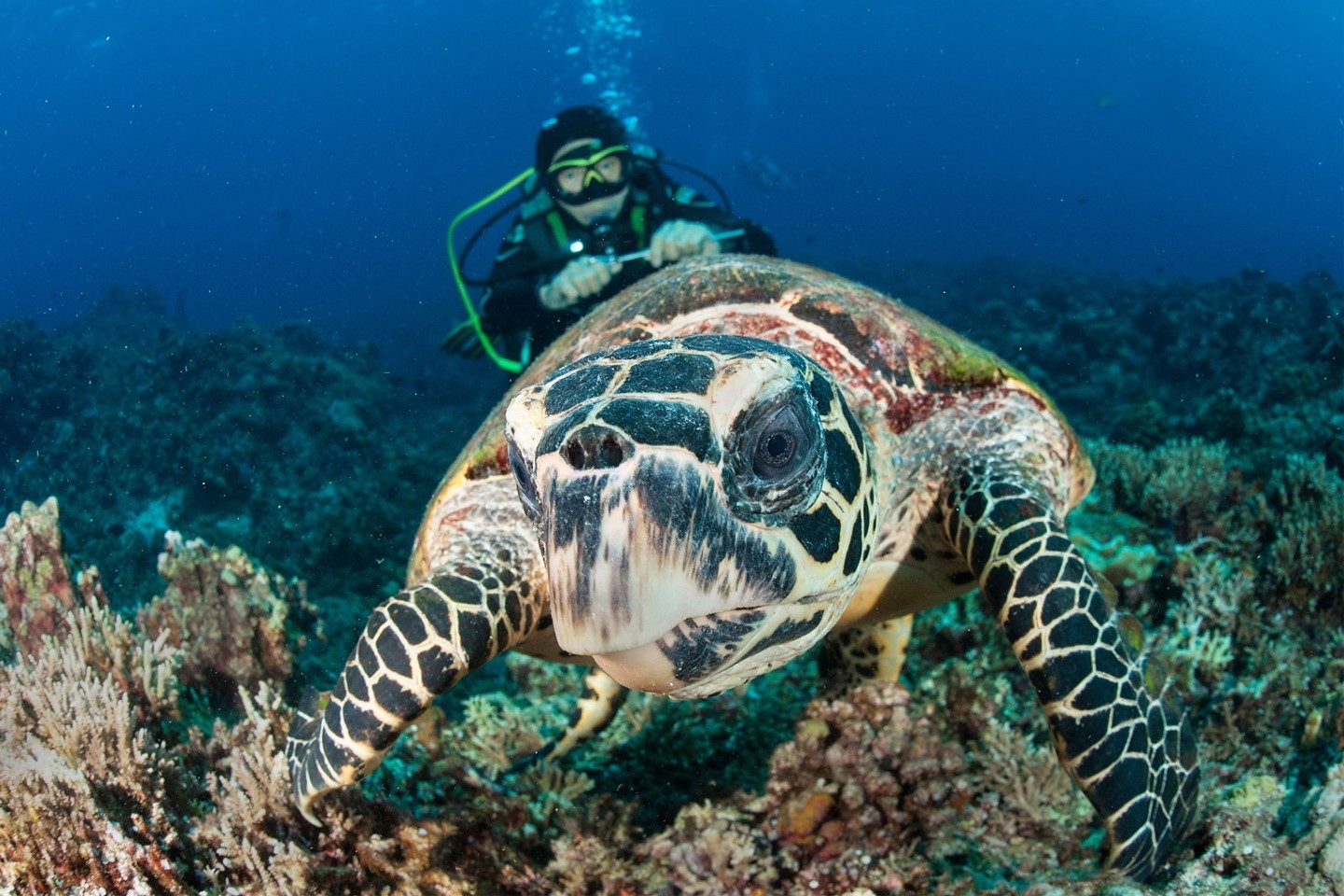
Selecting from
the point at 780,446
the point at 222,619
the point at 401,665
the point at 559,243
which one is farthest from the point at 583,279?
the point at 780,446

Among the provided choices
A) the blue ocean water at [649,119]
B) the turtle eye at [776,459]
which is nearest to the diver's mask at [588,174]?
the turtle eye at [776,459]

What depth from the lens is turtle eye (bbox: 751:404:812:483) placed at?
4.68 ft

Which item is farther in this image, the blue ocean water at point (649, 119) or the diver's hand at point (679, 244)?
the blue ocean water at point (649, 119)

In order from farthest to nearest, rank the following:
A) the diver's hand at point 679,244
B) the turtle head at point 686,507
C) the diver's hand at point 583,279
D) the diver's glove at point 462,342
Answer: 1. the diver's glove at point 462,342
2. the diver's hand at point 583,279
3. the diver's hand at point 679,244
4. the turtle head at point 686,507

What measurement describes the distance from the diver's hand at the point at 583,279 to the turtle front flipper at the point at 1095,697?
13.1 feet

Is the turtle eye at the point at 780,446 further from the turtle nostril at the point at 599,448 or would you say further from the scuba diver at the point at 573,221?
the scuba diver at the point at 573,221

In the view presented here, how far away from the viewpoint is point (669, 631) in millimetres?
1356

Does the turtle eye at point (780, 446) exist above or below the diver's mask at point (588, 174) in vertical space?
below

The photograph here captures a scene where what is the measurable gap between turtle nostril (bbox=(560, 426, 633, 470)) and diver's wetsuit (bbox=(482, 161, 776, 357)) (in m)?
4.57

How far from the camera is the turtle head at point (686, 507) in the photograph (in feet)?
4.22

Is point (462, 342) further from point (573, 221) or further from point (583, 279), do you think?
point (583, 279)

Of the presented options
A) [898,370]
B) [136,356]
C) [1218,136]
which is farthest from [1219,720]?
[1218,136]

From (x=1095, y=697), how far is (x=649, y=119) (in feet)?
266

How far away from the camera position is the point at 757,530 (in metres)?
1.41
